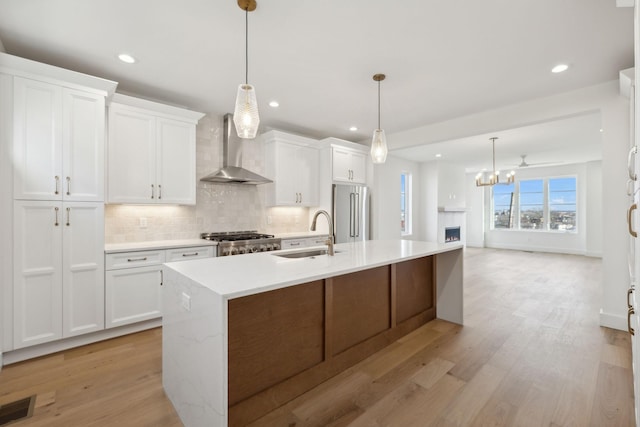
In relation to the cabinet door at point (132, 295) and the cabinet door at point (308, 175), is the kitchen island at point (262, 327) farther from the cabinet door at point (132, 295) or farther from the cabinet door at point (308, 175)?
the cabinet door at point (308, 175)

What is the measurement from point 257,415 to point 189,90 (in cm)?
326

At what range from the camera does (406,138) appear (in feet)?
16.3

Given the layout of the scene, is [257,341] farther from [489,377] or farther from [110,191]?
[110,191]

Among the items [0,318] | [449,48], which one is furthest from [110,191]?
[449,48]

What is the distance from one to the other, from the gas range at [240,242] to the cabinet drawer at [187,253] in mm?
148

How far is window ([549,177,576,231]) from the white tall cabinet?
1088cm

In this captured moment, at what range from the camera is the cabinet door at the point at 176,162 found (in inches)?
134

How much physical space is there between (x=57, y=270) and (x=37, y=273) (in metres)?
0.13

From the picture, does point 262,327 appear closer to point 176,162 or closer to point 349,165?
point 176,162

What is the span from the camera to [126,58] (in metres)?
2.65

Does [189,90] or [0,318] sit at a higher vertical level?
[189,90]

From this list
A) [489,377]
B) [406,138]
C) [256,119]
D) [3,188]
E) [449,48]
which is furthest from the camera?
[406,138]

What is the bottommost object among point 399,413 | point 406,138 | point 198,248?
point 399,413

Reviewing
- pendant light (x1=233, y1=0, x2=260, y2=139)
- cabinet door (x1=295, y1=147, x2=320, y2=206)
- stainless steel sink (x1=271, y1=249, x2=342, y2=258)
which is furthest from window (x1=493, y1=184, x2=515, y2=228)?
pendant light (x1=233, y1=0, x2=260, y2=139)
